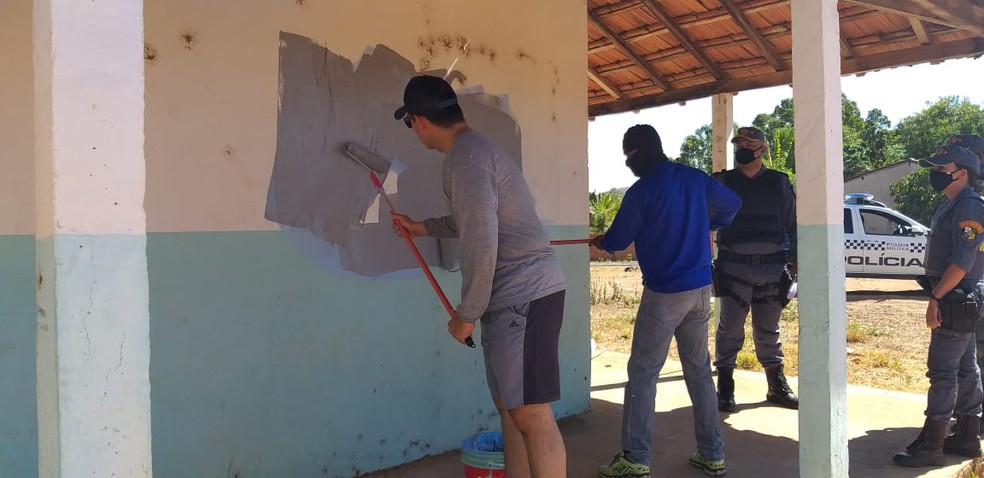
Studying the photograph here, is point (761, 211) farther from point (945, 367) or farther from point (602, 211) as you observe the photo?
point (602, 211)

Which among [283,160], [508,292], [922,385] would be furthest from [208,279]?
[922,385]

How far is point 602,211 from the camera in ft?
86.5

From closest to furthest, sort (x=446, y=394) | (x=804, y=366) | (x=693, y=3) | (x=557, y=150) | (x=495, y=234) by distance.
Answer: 1. (x=495, y=234)
2. (x=804, y=366)
3. (x=446, y=394)
4. (x=557, y=150)
5. (x=693, y=3)

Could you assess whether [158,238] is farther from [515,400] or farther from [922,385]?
[922,385]

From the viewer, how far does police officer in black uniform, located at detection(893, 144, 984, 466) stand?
378 centimetres

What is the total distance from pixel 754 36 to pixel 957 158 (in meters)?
2.29

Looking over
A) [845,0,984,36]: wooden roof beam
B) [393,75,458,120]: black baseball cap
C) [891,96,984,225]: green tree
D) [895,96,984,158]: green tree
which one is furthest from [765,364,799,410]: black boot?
[895,96,984,158]: green tree

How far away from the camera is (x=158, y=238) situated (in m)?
2.96

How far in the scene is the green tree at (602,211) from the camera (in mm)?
25172

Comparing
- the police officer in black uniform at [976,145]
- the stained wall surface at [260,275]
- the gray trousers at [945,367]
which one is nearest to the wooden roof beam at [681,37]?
the stained wall surface at [260,275]

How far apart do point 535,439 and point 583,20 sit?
333cm

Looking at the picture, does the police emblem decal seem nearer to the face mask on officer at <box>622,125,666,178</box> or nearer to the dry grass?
the dry grass

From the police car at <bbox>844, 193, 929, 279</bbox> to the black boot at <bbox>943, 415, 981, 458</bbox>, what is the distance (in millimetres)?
10376

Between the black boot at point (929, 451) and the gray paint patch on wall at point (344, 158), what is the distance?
283 centimetres
